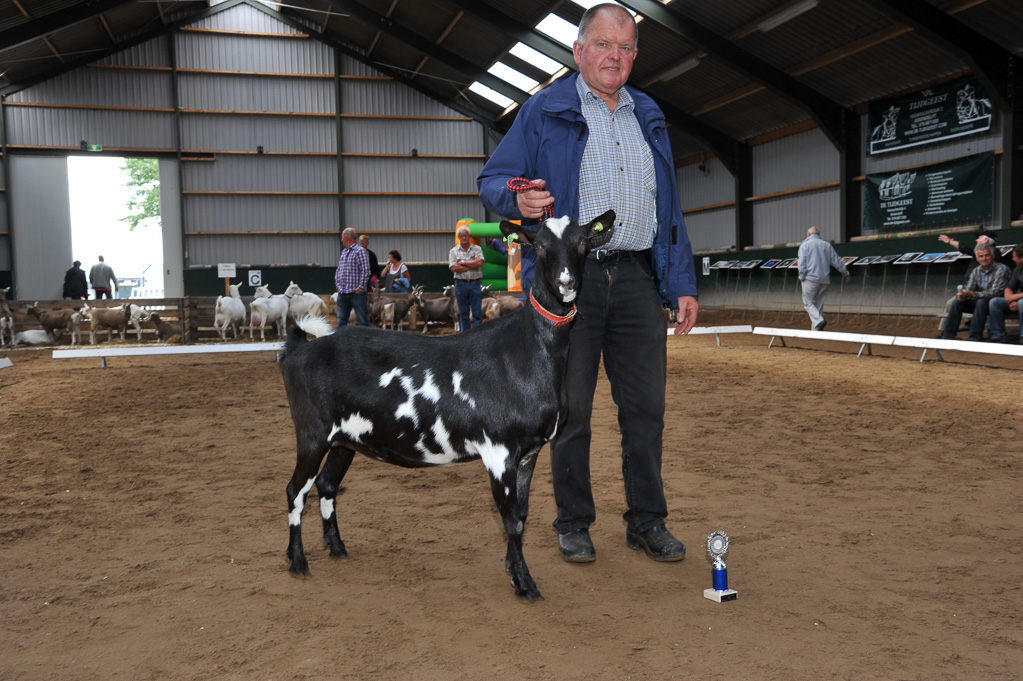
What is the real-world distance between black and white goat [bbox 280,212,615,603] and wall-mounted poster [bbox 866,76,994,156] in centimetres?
1376

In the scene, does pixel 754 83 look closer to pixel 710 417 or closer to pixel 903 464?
pixel 710 417

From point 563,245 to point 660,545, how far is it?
131 cm

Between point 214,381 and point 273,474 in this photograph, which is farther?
point 214,381

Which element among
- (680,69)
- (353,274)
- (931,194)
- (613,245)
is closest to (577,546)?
(613,245)

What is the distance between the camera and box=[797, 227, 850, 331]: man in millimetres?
12883

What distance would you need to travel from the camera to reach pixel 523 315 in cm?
292

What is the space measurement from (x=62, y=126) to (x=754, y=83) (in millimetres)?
18614

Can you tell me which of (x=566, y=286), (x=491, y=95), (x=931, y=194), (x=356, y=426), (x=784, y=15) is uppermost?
(x=491, y=95)

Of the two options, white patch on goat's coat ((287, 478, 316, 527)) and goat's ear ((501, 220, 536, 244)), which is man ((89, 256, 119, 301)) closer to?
white patch on goat's coat ((287, 478, 316, 527))

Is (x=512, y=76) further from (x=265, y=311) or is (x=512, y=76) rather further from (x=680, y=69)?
(x=265, y=311)

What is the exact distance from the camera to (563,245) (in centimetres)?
269

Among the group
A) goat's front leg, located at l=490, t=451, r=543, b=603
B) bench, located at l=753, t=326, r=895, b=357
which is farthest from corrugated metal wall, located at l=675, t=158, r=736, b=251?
goat's front leg, located at l=490, t=451, r=543, b=603

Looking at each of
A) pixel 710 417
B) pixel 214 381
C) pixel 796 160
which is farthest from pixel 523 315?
pixel 796 160

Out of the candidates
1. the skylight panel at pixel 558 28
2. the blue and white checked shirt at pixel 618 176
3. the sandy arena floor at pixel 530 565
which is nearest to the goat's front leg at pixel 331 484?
the sandy arena floor at pixel 530 565
